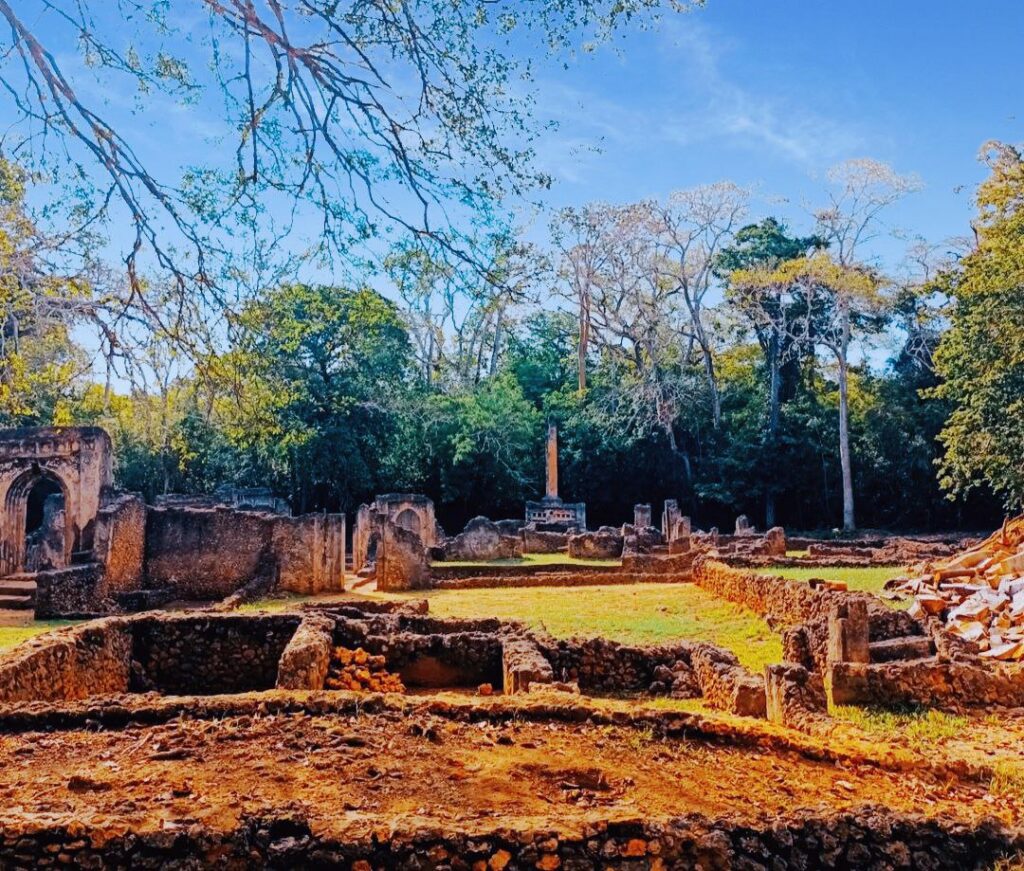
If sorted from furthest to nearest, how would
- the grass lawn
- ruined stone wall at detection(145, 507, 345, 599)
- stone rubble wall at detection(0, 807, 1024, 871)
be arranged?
1. ruined stone wall at detection(145, 507, 345, 599)
2. the grass lawn
3. stone rubble wall at detection(0, 807, 1024, 871)

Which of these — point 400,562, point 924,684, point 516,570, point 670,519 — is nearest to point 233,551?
point 400,562

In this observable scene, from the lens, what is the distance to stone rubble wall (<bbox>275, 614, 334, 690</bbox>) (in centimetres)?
774

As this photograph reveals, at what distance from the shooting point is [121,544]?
1884 cm

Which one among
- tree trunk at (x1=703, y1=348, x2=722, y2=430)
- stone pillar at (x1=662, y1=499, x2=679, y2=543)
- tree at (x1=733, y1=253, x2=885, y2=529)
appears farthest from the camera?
tree trunk at (x1=703, y1=348, x2=722, y2=430)

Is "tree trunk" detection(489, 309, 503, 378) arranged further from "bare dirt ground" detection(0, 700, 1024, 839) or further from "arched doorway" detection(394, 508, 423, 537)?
"bare dirt ground" detection(0, 700, 1024, 839)

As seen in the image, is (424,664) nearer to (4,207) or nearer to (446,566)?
(4,207)

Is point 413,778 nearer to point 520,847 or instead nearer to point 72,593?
point 520,847

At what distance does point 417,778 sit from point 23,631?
1151 centimetres

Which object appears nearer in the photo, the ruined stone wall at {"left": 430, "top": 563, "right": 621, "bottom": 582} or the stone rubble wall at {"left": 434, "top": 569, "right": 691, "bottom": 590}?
the stone rubble wall at {"left": 434, "top": 569, "right": 691, "bottom": 590}

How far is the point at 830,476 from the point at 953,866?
41.7 metres

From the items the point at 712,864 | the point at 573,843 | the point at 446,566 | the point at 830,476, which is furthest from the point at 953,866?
the point at 830,476

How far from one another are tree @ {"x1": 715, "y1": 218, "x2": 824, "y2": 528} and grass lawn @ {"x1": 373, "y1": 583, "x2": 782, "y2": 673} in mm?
23134

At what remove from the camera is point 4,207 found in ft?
36.7

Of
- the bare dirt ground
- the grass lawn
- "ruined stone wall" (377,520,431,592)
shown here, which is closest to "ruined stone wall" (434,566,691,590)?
the grass lawn
